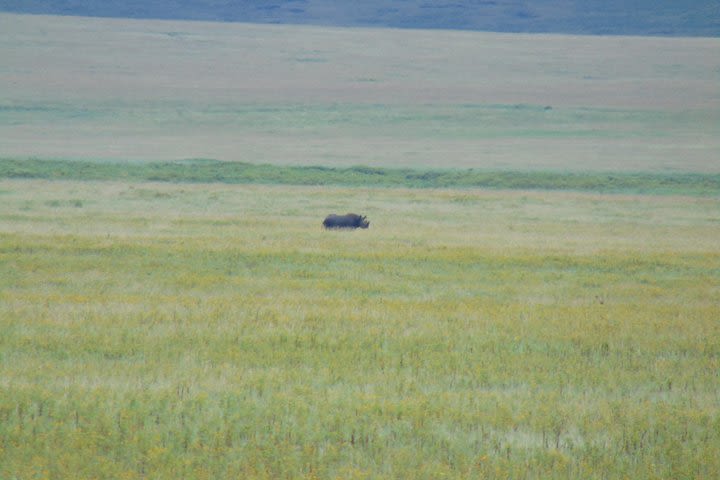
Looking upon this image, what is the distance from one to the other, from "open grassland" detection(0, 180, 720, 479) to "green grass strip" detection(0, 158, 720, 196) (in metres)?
35.1

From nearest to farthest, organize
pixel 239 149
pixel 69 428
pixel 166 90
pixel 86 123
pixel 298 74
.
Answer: pixel 69 428, pixel 239 149, pixel 86 123, pixel 166 90, pixel 298 74

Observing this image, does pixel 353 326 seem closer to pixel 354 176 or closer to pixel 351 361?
pixel 351 361

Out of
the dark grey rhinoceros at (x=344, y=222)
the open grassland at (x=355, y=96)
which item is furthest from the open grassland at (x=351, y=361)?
the open grassland at (x=355, y=96)

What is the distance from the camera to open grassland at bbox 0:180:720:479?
7.21m

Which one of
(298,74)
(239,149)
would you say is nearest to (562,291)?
(239,149)

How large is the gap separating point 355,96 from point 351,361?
112380mm

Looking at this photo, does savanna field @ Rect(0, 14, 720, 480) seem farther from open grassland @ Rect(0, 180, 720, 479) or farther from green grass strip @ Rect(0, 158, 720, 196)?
green grass strip @ Rect(0, 158, 720, 196)

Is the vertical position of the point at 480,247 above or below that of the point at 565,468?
below

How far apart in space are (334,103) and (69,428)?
4315 inches

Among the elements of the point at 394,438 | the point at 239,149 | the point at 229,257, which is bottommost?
the point at 239,149

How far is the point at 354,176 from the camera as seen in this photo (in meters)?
61.5

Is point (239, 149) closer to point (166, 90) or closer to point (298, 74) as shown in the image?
point (166, 90)

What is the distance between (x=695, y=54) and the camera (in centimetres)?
14850

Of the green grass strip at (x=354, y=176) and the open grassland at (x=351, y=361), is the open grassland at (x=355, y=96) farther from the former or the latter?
the open grassland at (x=351, y=361)
